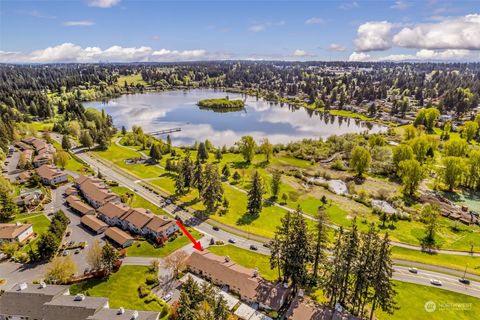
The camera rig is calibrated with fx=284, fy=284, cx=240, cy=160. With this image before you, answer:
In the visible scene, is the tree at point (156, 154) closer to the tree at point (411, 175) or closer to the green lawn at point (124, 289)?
the green lawn at point (124, 289)

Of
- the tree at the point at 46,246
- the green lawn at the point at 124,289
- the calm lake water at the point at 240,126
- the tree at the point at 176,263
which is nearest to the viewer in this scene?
the green lawn at the point at 124,289

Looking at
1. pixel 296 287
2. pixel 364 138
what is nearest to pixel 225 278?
pixel 296 287

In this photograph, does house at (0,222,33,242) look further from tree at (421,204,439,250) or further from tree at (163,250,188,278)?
tree at (421,204,439,250)

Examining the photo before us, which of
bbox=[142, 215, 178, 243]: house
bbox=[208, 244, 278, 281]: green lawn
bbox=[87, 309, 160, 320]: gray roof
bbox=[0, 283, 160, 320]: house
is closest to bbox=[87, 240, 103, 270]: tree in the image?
bbox=[0, 283, 160, 320]: house

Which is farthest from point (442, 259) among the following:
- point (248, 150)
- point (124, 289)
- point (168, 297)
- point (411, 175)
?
point (248, 150)

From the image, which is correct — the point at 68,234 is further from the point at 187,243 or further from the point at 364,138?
the point at 364,138

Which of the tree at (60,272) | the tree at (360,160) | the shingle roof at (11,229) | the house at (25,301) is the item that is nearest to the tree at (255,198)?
the tree at (60,272)

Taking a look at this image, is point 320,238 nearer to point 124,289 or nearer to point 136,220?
point 124,289
